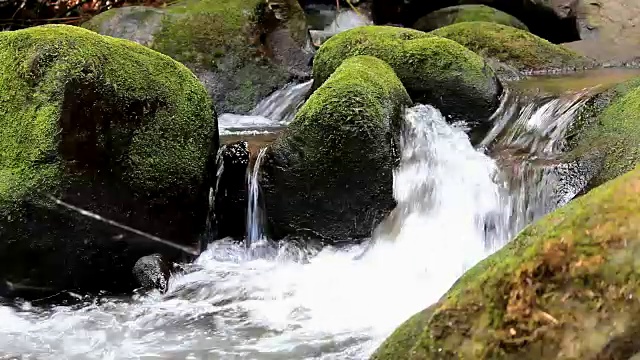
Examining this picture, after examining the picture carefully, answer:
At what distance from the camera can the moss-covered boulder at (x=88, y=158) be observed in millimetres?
4270

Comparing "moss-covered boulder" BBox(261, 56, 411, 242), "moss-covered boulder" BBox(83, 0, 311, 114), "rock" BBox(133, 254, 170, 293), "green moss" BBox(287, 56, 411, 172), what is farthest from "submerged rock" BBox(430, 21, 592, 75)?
"rock" BBox(133, 254, 170, 293)

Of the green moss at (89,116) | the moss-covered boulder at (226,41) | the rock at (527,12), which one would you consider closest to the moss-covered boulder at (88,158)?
the green moss at (89,116)

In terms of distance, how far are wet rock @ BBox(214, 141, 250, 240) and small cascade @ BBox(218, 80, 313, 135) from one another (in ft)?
5.23

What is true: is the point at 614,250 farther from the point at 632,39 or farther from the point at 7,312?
the point at 632,39

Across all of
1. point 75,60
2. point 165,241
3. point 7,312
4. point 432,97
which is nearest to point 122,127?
point 75,60

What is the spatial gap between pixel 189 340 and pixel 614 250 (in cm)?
279

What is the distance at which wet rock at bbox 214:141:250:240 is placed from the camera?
542 centimetres

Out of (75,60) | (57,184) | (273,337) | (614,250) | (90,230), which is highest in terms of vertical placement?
(75,60)

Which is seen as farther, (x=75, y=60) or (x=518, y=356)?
(x=75, y=60)

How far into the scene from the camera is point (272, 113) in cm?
802

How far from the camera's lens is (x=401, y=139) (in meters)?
5.45

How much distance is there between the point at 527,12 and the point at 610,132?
7.52 m

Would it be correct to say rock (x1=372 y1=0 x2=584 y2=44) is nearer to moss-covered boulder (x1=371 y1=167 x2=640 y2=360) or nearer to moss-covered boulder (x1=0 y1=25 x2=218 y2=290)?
moss-covered boulder (x1=0 y1=25 x2=218 y2=290)

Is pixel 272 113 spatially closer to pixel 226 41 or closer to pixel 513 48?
pixel 226 41
